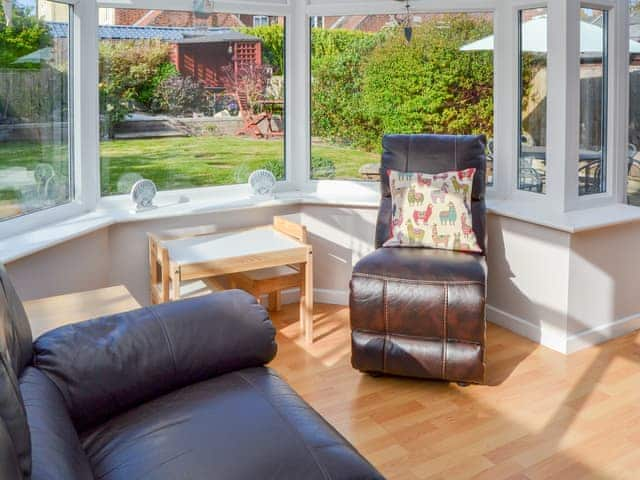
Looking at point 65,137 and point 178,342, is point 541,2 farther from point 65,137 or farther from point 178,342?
point 178,342

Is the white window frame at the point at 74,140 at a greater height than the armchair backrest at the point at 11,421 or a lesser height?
greater

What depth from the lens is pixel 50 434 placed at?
141 cm

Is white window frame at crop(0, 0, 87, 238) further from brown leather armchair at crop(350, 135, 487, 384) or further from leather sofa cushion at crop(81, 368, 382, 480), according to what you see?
leather sofa cushion at crop(81, 368, 382, 480)

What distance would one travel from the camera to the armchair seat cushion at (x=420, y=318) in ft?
9.89

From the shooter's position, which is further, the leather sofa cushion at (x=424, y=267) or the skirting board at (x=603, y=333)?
the skirting board at (x=603, y=333)

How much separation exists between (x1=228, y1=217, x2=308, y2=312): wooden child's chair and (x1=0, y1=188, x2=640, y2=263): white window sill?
42 centimetres

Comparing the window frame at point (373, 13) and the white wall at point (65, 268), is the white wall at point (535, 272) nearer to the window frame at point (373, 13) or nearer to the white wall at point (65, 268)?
the white wall at point (65, 268)

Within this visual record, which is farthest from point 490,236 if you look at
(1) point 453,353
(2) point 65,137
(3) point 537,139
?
(2) point 65,137

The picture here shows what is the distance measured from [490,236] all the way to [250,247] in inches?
55.7

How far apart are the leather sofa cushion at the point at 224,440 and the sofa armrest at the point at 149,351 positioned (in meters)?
0.05

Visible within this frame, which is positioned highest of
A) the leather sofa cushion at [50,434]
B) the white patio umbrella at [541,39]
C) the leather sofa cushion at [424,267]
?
the white patio umbrella at [541,39]

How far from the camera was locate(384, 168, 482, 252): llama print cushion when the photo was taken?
352 centimetres

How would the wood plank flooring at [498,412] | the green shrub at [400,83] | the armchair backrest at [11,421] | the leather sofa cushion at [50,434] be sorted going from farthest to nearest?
the green shrub at [400,83], the wood plank flooring at [498,412], the leather sofa cushion at [50,434], the armchair backrest at [11,421]

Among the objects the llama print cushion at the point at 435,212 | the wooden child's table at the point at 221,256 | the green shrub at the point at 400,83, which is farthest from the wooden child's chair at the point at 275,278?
the green shrub at the point at 400,83
